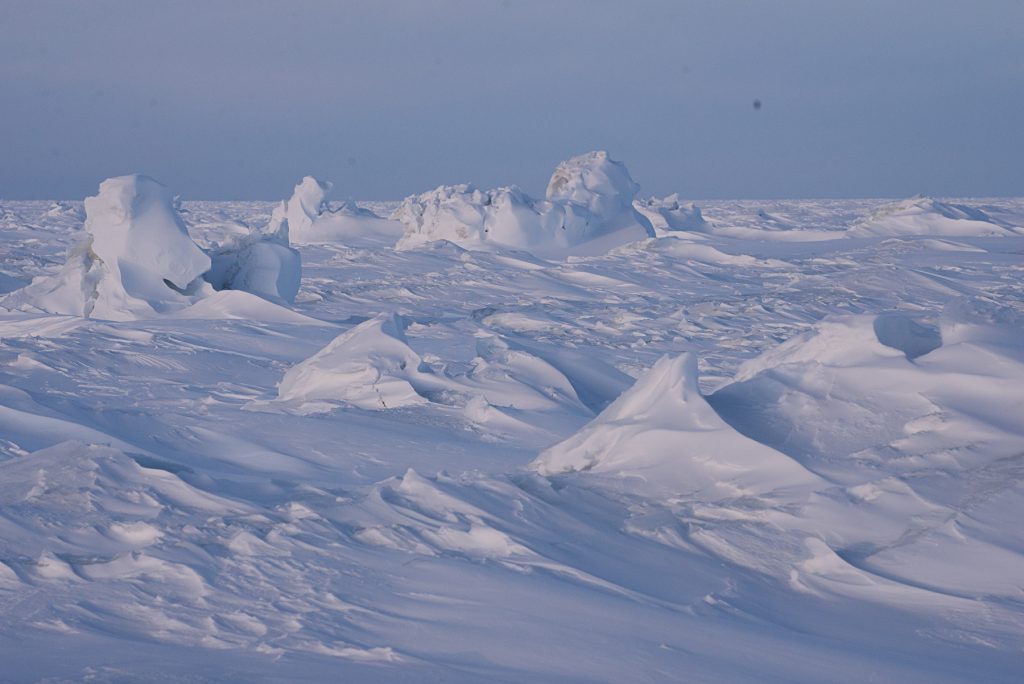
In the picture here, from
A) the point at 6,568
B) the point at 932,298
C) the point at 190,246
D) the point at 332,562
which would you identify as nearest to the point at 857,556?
the point at 332,562

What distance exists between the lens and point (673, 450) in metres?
4.58

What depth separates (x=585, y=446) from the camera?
15.6 ft

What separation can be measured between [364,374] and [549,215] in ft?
53.7

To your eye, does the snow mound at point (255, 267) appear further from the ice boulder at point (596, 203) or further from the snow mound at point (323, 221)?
the snow mound at point (323, 221)

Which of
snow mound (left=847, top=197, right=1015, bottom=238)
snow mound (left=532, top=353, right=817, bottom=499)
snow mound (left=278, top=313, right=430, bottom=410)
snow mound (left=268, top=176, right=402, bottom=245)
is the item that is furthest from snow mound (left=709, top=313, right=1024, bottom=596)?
snow mound (left=268, top=176, right=402, bottom=245)

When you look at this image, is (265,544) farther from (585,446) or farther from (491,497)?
(585,446)

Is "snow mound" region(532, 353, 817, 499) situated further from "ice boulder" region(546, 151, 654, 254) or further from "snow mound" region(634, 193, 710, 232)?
"snow mound" region(634, 193, 710, 232)

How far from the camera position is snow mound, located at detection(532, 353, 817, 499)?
14.4 feet

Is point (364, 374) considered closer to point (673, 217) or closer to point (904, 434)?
point (904, 434)

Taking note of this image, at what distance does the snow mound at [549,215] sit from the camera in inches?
906

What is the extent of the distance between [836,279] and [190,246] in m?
9.22

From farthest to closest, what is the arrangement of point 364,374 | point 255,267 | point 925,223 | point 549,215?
point 925,223, point 549,215, point 255,267, point 364,374

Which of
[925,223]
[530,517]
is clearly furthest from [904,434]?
[925,223]

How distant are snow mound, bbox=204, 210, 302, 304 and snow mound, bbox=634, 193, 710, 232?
15805mm
